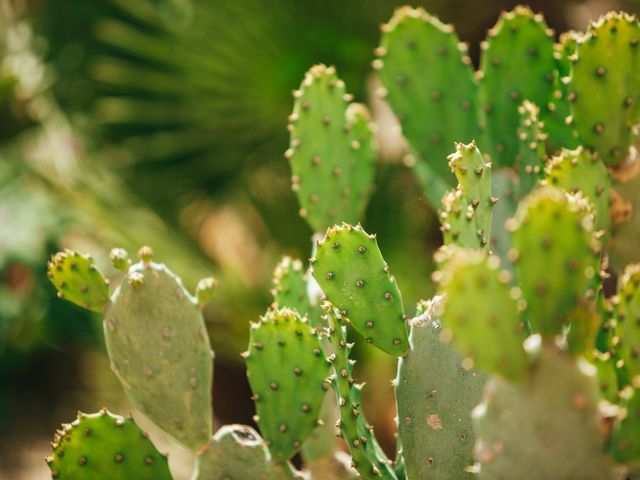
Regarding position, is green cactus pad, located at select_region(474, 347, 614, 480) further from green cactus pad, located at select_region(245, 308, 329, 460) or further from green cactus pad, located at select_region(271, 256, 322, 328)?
green cactus pad, located at select_region(271, 256, 322, 328)

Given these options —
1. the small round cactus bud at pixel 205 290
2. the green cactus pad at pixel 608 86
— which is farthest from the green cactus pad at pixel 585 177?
the small round cactus bud at pixel 205 290

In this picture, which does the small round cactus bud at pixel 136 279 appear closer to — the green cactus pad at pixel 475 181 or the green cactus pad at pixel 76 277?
the green cactus pad at pixel 76 277

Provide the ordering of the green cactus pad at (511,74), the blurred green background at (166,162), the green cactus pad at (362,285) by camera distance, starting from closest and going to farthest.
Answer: the green cactus pad at (362,285) → the green cactus pad at (511,74) → the blurred green background at (166,162)

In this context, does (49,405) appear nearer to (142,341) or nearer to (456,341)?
(142,341)

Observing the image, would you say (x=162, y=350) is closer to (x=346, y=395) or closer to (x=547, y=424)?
(x=346, y=395)

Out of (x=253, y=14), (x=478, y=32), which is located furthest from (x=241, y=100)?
(x=478, y=32)

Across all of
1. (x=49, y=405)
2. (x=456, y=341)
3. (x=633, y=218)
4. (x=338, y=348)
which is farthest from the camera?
(x=49, y=405)

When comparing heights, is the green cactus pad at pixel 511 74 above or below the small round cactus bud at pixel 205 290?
above
